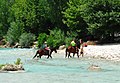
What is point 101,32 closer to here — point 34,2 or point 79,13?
point 79,13

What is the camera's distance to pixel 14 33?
8981cm

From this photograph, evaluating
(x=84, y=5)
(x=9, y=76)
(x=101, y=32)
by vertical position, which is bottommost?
(x=9, y=76)

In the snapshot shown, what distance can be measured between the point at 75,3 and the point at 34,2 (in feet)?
64.5

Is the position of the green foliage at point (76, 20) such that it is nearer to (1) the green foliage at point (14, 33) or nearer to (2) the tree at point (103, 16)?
(2) the tree at point (103, 16)

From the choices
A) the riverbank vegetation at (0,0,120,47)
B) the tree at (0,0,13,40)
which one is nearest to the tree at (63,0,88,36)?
the riverbank vegetation at (0,0,120,47)

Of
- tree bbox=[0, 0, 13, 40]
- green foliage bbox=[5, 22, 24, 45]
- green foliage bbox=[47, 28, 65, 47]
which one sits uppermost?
tree bbox=[0, 0, 13, 40]

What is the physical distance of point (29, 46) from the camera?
83062mm

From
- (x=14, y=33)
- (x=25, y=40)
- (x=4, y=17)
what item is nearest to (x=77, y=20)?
(x=25, y=40)

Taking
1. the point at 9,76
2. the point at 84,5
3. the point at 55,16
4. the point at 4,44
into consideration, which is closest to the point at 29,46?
the point at 55,16

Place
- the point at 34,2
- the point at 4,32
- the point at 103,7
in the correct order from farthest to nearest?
the point at 4,32 → the point at 34,2 → the point at 103,7

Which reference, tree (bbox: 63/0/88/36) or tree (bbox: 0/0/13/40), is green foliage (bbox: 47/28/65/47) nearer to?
tree (bbox: 63/0/88/36)

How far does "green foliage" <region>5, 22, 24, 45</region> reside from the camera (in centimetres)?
8844

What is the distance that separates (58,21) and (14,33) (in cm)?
1175

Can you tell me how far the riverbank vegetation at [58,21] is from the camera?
2496 inches
